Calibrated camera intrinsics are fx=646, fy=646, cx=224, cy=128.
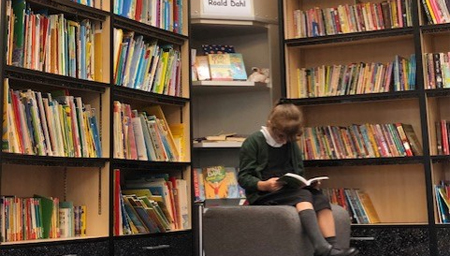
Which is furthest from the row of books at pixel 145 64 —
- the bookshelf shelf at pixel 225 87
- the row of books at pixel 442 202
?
the row of books at pixel 442 202

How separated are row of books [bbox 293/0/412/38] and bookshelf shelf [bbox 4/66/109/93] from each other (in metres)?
1.58

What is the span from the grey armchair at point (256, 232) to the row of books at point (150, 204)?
409 mm

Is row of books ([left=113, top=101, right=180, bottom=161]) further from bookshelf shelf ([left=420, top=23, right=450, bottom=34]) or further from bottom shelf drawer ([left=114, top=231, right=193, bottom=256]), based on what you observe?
bookshelf shelf ([left=420, top=23, right=450, bottom=34])

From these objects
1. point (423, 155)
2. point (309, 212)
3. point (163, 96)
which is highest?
point (163, 96)

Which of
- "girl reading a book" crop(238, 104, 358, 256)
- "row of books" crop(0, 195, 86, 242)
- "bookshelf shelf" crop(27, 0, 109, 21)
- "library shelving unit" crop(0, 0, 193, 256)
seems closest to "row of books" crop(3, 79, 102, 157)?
"library shelving unit" crop(0, 0, 193, 256)

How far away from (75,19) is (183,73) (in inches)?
33.3

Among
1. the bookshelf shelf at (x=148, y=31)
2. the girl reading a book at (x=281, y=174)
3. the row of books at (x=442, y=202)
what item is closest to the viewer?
the girl reading a book at (x=281, y=174)

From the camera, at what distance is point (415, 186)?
13.8 feet

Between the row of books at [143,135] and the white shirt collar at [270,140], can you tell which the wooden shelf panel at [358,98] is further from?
the row of books at [143,135]

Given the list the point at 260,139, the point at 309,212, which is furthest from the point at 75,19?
the point at 309,212

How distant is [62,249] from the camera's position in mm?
3043

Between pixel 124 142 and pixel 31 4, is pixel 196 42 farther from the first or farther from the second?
pixel 31 4

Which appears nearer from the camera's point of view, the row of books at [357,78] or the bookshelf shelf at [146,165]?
the bookshelf shelf at [146,165]

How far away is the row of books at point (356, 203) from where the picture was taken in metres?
4.13
